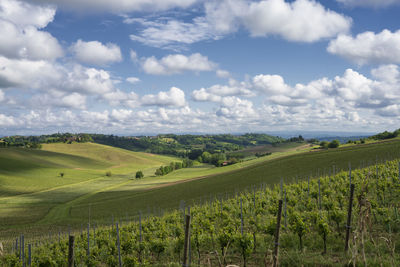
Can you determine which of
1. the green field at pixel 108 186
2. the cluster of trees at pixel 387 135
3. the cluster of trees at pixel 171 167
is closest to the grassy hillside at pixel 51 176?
the green field at pixel 108 186

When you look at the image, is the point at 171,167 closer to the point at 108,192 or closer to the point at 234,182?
the point at 108,192

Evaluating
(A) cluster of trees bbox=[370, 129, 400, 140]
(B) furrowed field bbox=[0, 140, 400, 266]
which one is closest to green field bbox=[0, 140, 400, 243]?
(B) furrowed field bbox=[0, 140, 400, 266]

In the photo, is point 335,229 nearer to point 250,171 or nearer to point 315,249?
point 315,249

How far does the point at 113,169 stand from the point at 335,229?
129486 mm

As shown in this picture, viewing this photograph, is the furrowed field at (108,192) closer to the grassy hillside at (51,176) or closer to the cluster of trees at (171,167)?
the grassy hillside at (51,176)

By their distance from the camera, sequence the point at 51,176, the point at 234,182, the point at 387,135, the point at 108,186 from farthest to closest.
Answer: the point at 51,176
the point at 387,135
the point at 108,186
the point at 234,182

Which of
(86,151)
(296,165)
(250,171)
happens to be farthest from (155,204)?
(86,151)

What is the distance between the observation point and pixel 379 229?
1458cm

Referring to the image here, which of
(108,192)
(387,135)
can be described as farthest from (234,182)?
(387,135)

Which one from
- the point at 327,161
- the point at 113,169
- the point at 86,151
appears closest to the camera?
the point at 327,161

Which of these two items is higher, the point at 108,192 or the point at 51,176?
the point at 51,176

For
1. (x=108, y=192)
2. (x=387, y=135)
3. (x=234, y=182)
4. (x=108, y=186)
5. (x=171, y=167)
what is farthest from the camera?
(x=171, y=167)

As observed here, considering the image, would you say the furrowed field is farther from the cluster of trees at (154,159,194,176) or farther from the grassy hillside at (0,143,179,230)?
the cluster of trees at (154,159,194,176)

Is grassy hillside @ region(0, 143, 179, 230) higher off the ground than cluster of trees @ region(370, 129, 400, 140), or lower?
lower
